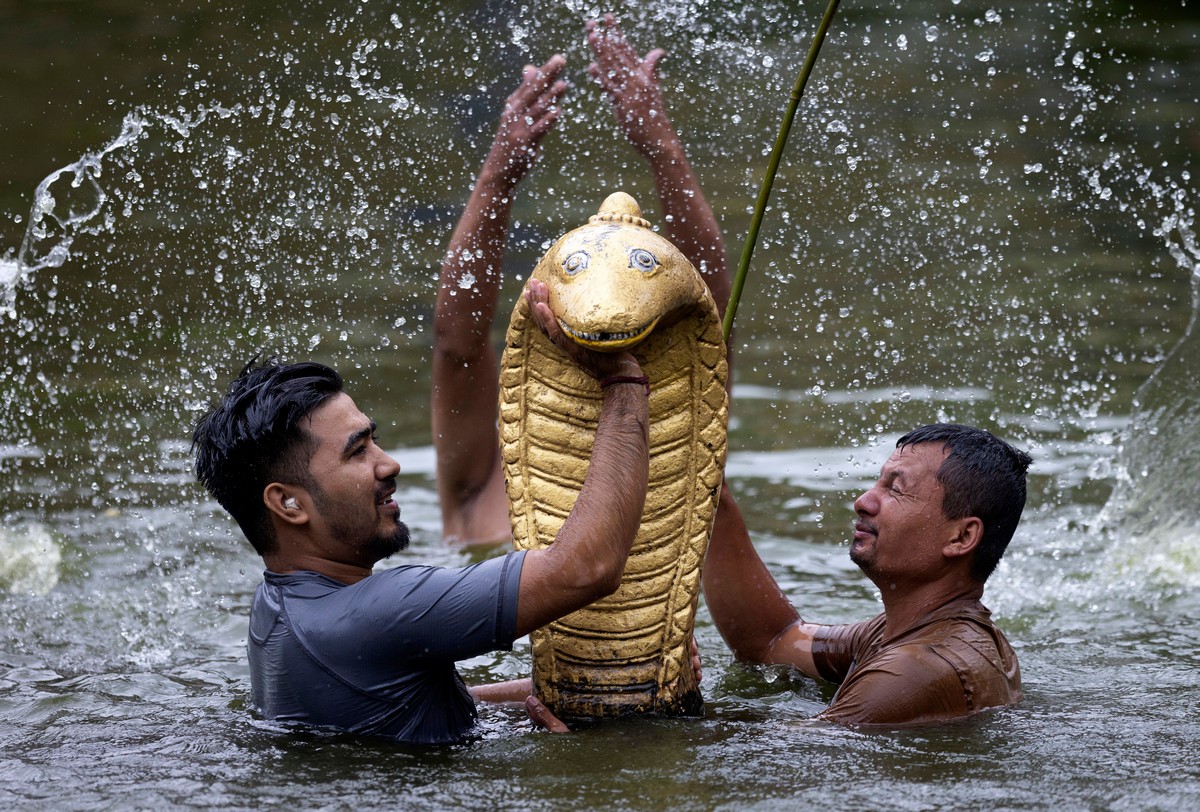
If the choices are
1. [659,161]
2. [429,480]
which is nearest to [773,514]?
[429,480]

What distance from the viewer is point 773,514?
6020mm

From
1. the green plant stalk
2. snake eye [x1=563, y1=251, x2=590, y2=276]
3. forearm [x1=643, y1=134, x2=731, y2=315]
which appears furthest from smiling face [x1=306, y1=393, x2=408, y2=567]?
forearm [x1=643, y1=134, x2=731, y2=315]

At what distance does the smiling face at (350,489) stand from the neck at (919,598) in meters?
1.15

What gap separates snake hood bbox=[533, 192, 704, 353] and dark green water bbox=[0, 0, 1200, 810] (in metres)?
0.84

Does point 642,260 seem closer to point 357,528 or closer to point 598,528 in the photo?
point 598,528

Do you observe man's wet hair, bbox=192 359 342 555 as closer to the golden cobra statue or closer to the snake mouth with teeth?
the golden cobra statue

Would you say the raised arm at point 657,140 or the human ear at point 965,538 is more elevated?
the raised arm at point 657,140

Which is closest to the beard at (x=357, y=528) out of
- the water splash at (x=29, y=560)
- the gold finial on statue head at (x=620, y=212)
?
the gold finial on statue head at (x=620, y=212)

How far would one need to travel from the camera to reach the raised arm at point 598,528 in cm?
275

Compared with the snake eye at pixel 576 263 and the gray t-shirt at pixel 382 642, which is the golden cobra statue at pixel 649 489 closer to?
the snake eye at pixel 576 263

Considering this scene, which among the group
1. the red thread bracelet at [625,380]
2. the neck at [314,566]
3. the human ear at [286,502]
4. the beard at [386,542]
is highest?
the red thread bracelet at [625,380]

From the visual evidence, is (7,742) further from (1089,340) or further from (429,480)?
(1089,340)

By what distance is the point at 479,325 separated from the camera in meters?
4.81

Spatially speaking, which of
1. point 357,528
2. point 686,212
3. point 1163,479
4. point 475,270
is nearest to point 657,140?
point 686,212
